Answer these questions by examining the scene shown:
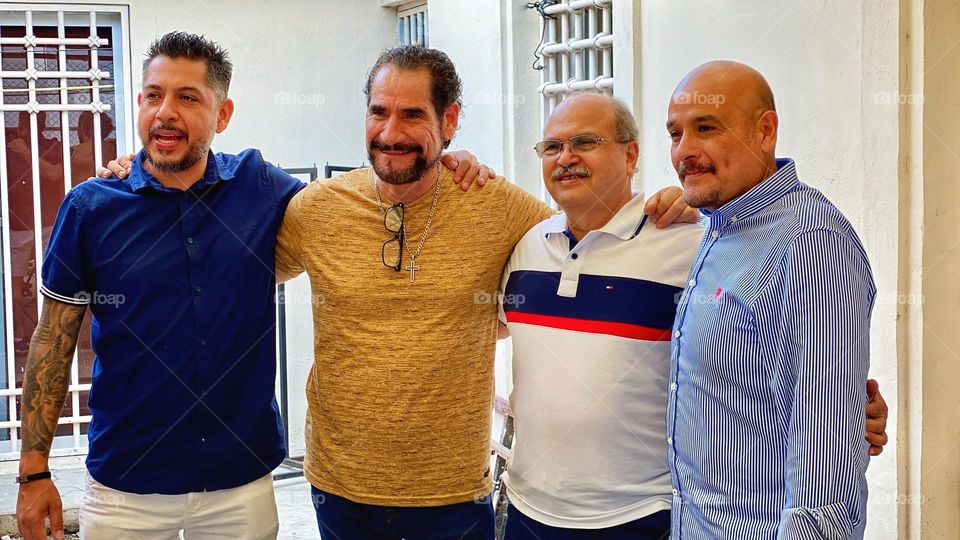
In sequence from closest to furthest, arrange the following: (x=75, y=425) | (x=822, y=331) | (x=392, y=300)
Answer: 1. (x=822, y=331)
2. (x=392, y=300)
3. (x=75, y=425)

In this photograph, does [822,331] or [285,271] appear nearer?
[822,331]

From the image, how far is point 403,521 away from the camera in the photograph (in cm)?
229

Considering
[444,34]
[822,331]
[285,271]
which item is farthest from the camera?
[444,34]

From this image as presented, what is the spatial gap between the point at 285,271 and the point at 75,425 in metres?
3.74

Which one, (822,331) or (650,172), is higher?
(650,172)

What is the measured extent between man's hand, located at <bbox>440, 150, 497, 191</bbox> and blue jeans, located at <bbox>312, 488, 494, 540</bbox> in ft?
2.46

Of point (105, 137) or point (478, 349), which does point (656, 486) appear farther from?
point (105, 137)

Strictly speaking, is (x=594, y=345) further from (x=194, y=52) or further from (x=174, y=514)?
(x=194, y=52)

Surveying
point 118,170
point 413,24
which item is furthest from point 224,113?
point 413,24

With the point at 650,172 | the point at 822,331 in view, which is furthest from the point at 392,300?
the point at 650,172

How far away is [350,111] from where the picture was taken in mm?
6039

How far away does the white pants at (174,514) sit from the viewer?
7.68ft

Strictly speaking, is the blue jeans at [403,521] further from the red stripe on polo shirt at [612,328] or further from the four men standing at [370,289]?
the red stripe on polo shirt at [612,328]

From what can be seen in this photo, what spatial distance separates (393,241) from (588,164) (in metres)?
0.48
